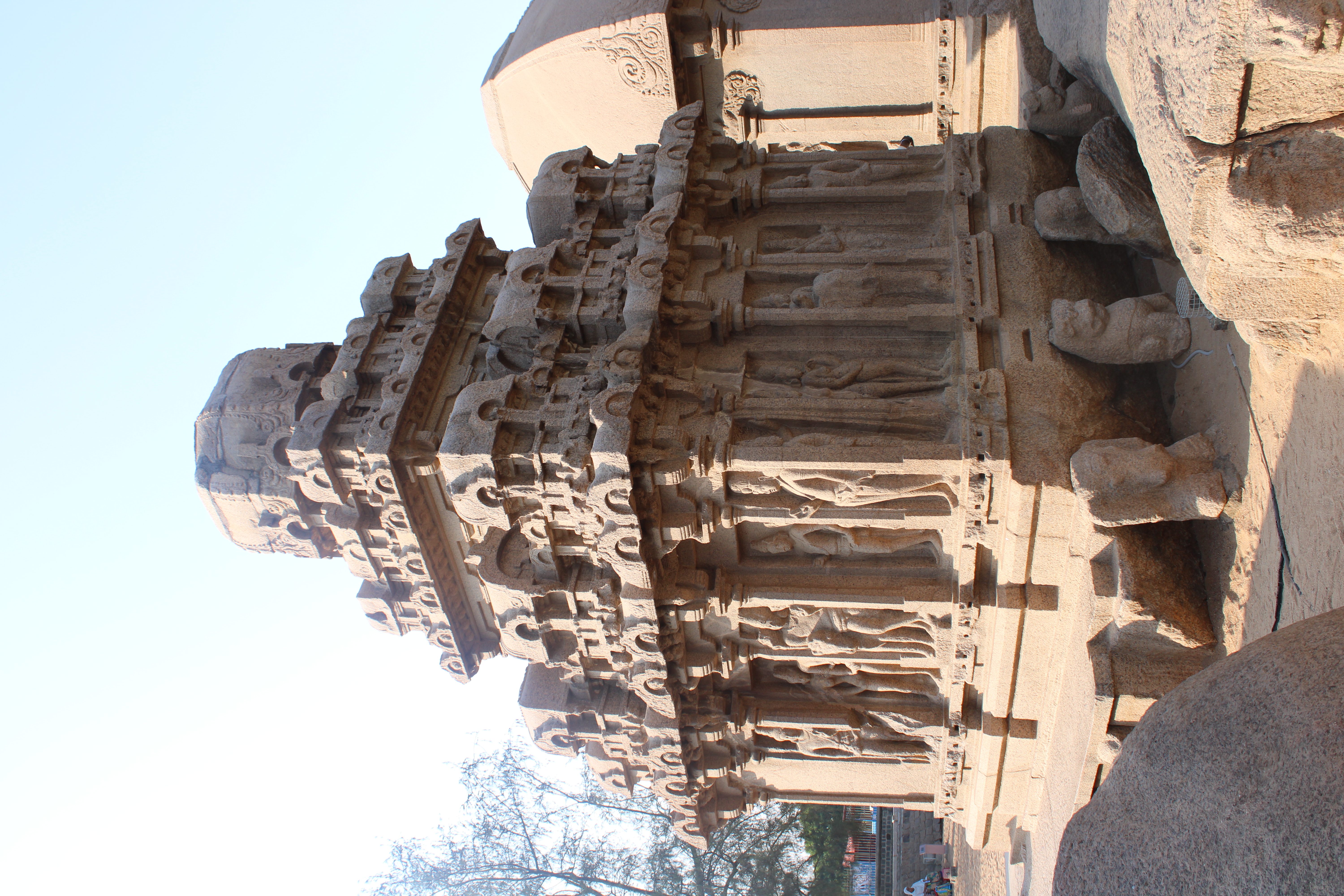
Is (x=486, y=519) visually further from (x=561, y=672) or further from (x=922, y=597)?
(x=922, y=597)

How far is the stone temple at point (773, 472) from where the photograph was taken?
5.77 metres

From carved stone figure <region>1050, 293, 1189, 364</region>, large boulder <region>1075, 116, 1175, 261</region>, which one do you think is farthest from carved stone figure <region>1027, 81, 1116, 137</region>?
carved stone figure <region>1050, 293, 1189, 364</region>

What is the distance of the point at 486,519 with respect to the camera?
6539 mm

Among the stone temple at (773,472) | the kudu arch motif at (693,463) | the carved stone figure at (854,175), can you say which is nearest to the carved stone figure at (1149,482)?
the stone temple at (773,472)

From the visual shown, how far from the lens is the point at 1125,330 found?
5676 millimetres

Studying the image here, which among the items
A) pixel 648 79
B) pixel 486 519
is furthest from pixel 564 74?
pixel 486 519

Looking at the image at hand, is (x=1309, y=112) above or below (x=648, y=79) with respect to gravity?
below

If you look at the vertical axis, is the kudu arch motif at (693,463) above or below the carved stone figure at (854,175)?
below

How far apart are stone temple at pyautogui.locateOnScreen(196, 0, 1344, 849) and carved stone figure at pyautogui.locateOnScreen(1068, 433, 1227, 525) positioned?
17 mm

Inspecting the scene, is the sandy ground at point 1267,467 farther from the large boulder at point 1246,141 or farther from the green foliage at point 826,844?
the green foliage at point 826,844

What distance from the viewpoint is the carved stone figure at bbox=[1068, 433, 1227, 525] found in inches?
201

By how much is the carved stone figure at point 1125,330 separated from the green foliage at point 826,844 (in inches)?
764

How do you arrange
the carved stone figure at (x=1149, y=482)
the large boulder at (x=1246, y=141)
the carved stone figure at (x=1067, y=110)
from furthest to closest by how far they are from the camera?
the carved stone figure at (x=1067, y=110), the carved stone figure at (x=1149, y=482), the large boulder at (x=1246, y=141)

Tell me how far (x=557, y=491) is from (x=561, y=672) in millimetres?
2927
